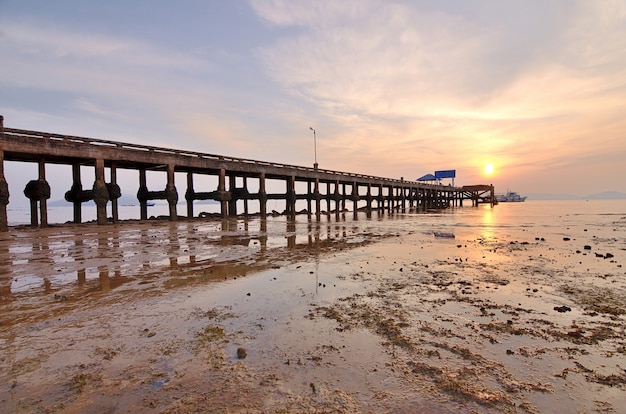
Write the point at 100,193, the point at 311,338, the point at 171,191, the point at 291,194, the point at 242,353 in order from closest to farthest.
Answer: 1. the point at 242,353
2. the point at 311,338
3. the point at 100,193
4. the point at 171,191
5. the point at 291,194

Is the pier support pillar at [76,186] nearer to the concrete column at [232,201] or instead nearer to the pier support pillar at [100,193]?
the pier support pillar at [100,193]

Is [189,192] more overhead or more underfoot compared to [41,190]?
more overhead

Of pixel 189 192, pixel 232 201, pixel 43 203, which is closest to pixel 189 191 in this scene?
pixel 189 192

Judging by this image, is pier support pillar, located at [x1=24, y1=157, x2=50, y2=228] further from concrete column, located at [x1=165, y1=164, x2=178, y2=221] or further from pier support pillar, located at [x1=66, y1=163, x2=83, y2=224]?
concrete column, located at [x1=165, y1=164, x2=178, y2=221]

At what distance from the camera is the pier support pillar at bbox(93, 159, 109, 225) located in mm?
16891

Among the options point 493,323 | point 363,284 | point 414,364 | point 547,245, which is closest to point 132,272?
point 363,284

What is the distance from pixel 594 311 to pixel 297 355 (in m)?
4.18

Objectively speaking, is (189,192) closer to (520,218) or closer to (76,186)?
(76,186)

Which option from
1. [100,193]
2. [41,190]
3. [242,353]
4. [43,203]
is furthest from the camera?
[100,193]

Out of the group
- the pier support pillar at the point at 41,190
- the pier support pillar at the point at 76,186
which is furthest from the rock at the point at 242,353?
the pier support pillar at the point at 76,186

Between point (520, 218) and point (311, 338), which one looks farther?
point (520, 218)

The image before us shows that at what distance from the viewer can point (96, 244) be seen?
Answer: 1009cm

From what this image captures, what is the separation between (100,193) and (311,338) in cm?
1867

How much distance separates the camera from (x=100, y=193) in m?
17.0
